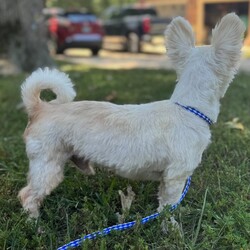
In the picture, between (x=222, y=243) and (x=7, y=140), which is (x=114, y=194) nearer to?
(x=222, y=243)

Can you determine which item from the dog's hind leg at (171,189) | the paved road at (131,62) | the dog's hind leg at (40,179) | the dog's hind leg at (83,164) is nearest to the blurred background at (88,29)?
the paved road at (131,62)

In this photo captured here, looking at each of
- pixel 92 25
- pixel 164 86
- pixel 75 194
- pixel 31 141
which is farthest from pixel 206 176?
pixel 92 25

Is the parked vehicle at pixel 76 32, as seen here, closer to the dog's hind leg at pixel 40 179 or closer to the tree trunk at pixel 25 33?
the tree trunk at pixel 25 33

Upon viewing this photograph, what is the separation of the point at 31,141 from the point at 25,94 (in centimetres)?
34

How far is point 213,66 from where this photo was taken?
264 centimetres

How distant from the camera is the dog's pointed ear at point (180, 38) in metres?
2.69

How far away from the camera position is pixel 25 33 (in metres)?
9.45

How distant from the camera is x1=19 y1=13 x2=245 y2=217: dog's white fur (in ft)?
8.77

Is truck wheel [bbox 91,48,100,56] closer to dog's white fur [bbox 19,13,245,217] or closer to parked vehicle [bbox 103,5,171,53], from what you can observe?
parked vehicle [bbox 103,5,171,53]

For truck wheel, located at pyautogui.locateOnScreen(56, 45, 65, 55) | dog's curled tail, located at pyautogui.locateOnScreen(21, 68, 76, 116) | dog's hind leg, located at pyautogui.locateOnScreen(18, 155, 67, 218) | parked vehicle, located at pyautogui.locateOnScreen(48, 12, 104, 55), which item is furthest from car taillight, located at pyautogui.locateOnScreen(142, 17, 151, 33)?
dog's hind leg, located at pyautogui.locateOnScreen(18, 155, 67, 218)

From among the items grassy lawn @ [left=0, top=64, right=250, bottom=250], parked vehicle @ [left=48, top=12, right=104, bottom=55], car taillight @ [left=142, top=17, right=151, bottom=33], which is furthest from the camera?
parked vehicle @ [left=48, top=12, right=104, bottom=55]

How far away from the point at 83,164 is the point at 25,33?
694 centimetres

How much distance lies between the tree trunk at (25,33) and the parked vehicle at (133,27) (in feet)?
25.2

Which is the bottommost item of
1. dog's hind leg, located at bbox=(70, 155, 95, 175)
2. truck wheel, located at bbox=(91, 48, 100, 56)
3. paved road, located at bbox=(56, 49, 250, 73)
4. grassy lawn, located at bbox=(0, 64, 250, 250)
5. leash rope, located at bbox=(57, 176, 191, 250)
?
truck wheel, located at bbox=(91, 48, 100, 56)
